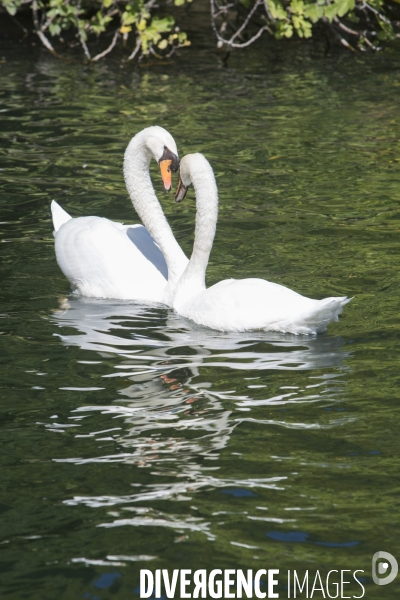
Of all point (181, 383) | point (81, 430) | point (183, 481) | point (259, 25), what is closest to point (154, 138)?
point (181, 383)

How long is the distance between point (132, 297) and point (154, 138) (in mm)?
1151

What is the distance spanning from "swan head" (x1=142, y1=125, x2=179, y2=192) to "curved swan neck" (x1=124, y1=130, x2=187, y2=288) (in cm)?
12

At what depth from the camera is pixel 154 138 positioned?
23.4 feet

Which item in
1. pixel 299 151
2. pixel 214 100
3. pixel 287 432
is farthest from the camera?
pixel 214 100

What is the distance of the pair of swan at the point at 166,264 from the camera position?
6090 mm

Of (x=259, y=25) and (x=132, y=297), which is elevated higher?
(x=259, y=25)

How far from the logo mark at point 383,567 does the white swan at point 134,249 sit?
3445 millimetres

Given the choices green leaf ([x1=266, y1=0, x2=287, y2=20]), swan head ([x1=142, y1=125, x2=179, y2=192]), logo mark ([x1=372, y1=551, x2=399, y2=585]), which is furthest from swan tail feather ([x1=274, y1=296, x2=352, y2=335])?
green leaf ([x1=266, y1=0, x2=287, y2=20])

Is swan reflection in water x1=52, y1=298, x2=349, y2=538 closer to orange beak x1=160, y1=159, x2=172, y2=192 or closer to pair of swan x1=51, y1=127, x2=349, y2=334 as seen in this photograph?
pair of swan x1=51, y1=127, x2=349, y2=334

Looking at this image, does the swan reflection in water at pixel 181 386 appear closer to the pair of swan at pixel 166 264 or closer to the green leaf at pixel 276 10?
the pair of swan at pixel 166 264

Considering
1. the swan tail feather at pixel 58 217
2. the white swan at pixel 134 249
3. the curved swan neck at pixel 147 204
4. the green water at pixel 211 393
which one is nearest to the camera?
the green water at pixel 211 393

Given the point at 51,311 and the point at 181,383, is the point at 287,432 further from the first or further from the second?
the point at 51,311

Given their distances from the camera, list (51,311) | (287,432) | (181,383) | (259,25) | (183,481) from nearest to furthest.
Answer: (183,481) → (287,432) → (181,383) → (51,311) → (259,25)

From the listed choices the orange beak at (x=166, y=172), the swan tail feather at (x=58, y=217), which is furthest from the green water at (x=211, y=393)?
the orange beak at (x=166, y=172)
